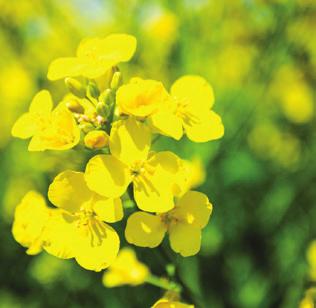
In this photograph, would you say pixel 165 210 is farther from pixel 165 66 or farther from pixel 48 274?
pixel 165 66

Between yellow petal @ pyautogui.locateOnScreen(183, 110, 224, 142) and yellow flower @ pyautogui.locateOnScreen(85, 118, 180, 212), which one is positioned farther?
yellow petal @ pyautogui.locateOnScreen(183, 110, 224, 142)

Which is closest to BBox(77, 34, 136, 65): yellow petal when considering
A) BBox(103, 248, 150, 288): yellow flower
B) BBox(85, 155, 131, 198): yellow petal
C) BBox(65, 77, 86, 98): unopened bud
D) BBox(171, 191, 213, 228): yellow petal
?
BBox(65, 77, 86, 98): unopened bud

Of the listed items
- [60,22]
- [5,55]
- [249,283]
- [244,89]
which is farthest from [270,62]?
[5,55]

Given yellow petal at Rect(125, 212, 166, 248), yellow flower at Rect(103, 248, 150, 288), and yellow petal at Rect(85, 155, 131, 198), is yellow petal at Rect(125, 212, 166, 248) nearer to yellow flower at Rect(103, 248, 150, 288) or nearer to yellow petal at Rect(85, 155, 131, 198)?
yellow petal at Rect(85, 155, 131, 198)

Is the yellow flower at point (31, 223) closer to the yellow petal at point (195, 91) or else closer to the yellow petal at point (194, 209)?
the yellow petal at point (194, 209)

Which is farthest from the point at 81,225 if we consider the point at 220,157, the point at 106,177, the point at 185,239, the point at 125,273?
the point at 220,157

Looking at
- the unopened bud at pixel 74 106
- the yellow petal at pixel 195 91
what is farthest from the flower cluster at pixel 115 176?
the yellow petal at pixel 195 91
